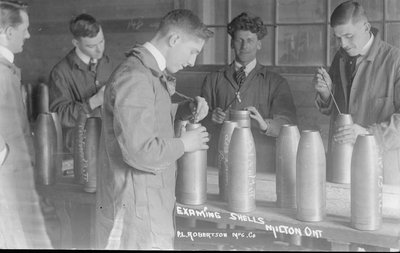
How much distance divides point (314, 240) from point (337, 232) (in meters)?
0.20

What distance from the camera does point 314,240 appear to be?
1.20m

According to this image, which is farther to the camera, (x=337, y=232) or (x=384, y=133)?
(x=384, y=133)

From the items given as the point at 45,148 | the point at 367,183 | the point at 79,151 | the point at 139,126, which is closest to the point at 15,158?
the point at 45,148

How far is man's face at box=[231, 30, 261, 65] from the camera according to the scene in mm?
1388

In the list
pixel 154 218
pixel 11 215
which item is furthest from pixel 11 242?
pixel 154 218

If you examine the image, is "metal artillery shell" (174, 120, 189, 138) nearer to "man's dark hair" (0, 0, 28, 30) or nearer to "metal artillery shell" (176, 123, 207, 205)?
→ "metal artillery shell" (176, 123, 207, 205)

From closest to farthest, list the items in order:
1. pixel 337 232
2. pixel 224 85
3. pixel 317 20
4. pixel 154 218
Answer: pixel 337 232 → pixel 154 218 → pixel 317 20 → pixel 224 85

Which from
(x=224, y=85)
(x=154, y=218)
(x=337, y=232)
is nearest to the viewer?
(x=337, y=232)

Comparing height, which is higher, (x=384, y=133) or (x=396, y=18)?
(x=396, y=18)

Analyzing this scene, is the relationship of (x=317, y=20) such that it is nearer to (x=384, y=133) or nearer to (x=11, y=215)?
(x=384, y=133)

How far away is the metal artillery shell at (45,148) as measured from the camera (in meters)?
1.33

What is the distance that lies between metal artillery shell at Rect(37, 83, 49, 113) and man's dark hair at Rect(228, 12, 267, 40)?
0.60m

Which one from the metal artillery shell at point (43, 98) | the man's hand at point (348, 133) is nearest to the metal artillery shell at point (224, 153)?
the man's hand at point (348, 133)

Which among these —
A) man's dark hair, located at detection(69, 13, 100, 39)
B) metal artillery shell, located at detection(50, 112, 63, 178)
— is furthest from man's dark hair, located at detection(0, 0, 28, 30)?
metal artillery shell, located at detection(50, 112, 63, 178)
